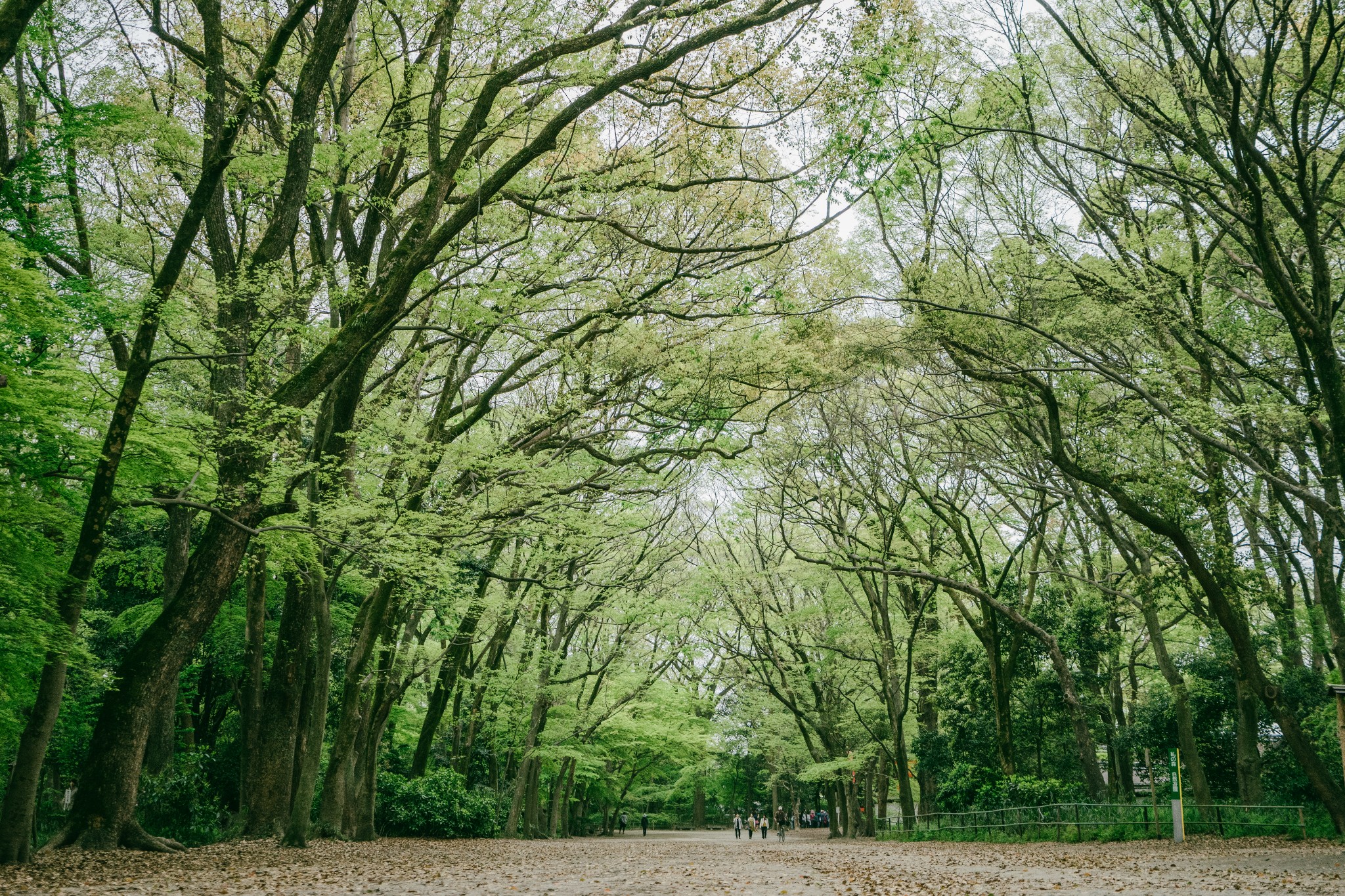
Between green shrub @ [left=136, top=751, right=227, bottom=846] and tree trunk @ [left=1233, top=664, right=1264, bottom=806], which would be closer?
green shrub @ [left=136, top=751, right=227, bottom=846]

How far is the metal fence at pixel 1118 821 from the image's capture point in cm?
1559

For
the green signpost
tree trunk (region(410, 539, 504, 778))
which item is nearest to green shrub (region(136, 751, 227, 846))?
tree trunk (region(410, 539, 504, 778))

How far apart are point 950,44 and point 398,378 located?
10.8 metres

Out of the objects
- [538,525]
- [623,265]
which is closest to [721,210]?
[623,265]

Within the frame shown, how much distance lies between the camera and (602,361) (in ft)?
47.7

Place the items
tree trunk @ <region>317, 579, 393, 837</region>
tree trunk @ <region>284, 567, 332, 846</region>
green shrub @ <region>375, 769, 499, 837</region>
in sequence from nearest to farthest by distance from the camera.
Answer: tree trunk @ <region>284, 567, 332, 846</region>, tree trunk @ <region>317, 579, 393, 837</region>, green shrub @ <region>375, 769, 499, 837</region>

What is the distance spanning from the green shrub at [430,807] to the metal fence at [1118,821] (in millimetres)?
12333

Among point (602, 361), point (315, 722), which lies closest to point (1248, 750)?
point (602, 361)

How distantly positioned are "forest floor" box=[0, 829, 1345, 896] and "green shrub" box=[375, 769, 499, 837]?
15.4ft

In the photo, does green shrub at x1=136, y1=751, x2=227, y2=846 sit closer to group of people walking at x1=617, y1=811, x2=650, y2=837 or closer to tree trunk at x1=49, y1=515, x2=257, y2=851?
tree trunk at x1=49, y1=515, x2=257, y2=851

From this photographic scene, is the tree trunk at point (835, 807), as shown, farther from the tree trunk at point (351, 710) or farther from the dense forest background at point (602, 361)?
the tree trunk at point (351, 710)

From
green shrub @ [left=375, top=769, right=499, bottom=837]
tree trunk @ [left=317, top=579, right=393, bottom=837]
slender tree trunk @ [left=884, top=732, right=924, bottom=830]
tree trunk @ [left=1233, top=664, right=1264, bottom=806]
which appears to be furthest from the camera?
slender tree trunk @ [left=884, top=732, right=924, bottom=830]

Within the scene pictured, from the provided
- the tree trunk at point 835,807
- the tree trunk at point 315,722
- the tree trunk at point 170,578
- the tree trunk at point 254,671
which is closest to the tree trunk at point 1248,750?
the tree trunk at point 835,807

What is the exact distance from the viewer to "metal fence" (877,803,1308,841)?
1559cm
